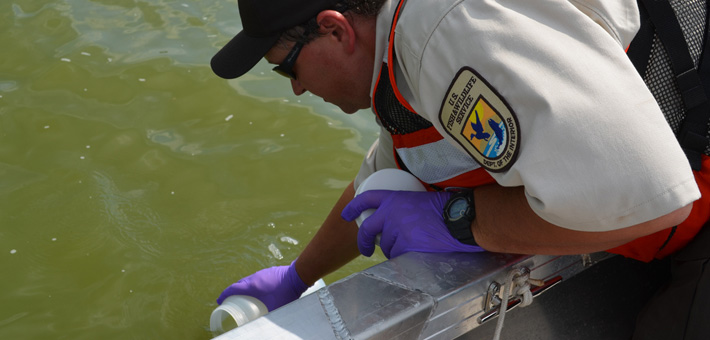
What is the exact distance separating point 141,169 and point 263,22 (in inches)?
62.4

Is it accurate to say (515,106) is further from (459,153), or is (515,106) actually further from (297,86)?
(297,86)

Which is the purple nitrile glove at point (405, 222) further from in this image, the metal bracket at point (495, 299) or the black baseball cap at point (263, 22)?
the black baseball cap at point (263, 22)

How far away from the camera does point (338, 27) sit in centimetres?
176

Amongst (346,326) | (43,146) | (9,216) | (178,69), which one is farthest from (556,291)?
(178,69)

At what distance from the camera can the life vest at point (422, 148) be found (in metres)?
1.80

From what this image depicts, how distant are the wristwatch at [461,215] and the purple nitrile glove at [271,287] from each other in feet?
2.89

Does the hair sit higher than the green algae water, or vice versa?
the hair

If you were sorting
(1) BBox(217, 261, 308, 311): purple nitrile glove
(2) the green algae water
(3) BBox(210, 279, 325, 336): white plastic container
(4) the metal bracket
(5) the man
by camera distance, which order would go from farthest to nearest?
(2) the green algae water < (1) BBox(217, 261, 308, 311): purple nitrile glove < (3) BBox(210, 279, 325, 336): white plastic container < (4) the metal bracket < (5) the man

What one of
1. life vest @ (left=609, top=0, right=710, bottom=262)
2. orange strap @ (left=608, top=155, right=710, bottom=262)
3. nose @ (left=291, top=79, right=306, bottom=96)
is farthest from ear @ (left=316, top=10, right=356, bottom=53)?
orange strap @ (left=608, top=155, right=710, bottom=262)

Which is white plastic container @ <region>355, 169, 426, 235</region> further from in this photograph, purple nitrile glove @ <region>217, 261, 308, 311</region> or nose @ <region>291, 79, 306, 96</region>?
purple nitrile glove @ <region>217, 261, 308, 311</region>

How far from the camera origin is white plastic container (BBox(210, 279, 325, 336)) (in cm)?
225

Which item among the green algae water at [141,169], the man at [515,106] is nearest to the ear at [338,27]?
the man at [515,106]

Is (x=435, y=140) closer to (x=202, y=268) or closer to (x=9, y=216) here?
(x=202, y=268)

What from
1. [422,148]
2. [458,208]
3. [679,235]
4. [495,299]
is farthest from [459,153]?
[679,235]
